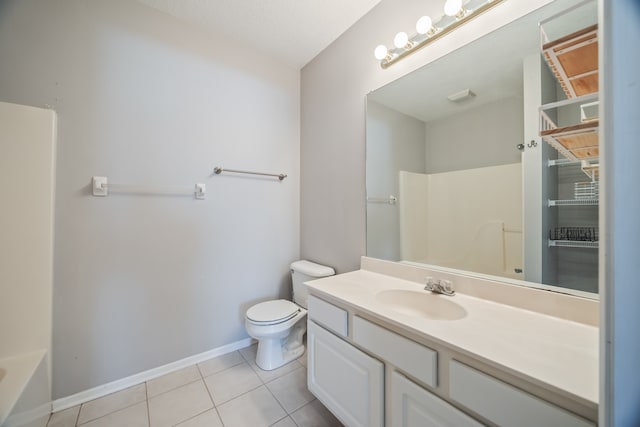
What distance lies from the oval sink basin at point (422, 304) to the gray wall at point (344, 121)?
1.59ft

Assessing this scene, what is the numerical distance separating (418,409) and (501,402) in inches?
11.4

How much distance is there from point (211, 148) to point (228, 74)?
2.02ft

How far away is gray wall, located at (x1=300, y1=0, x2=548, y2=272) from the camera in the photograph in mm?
1395

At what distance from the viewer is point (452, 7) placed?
110 cm

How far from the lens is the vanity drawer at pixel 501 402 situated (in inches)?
21.7

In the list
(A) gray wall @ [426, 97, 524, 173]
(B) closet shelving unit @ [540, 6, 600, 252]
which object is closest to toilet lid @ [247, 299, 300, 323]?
(A) gray wall @ [426, 97, 524, 173]

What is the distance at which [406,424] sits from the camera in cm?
85

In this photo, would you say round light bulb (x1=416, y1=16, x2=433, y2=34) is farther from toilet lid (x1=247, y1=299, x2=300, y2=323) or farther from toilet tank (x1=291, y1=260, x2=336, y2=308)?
toilet lid (x1=247, y1=299, x2=300, y2=323)

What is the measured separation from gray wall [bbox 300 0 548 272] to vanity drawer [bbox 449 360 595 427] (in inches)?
39.7

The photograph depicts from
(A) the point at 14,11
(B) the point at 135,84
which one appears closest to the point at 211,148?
(B) the point at 135,84

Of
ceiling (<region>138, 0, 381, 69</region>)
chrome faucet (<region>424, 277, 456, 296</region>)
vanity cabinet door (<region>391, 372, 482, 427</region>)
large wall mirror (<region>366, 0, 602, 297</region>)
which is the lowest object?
vanity cabinet door (<region>391, 372, 482, 427</region>)

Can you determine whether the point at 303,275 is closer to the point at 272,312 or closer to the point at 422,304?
the point at 272,312

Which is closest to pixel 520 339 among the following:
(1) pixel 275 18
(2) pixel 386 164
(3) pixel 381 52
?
(2) pixel 386 164

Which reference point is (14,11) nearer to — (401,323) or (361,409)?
(401,323)
